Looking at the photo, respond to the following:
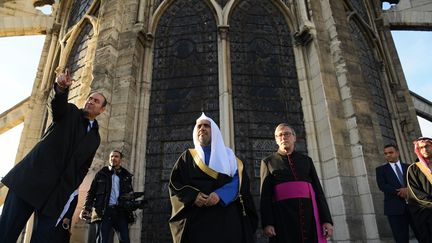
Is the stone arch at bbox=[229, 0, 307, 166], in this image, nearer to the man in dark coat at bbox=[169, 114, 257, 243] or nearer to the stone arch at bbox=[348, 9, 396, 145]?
the stone arch at bbox=[348, 9, 396, 145]

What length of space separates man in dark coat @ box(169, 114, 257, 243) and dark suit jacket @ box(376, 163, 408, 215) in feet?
7.71

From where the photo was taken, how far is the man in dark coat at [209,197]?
2.74 metres

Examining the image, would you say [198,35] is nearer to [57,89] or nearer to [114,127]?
[114,127]

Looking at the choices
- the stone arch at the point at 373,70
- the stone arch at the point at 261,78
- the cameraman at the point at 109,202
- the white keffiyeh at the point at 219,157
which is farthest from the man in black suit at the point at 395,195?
the stone arch at the point at 373,70

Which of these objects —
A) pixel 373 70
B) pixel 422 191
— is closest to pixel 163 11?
pixel 373 70

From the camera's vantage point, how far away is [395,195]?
4.32 meters

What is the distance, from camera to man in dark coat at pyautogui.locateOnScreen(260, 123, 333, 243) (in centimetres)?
305

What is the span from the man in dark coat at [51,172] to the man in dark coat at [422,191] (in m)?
3.50

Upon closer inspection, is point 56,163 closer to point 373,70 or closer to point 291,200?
point 291,200

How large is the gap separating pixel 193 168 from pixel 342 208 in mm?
3822

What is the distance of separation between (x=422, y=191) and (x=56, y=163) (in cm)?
378

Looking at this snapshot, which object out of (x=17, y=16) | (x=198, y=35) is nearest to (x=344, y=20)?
(x=198, y=35)

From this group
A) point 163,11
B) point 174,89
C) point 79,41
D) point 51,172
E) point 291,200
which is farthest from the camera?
point 79,41

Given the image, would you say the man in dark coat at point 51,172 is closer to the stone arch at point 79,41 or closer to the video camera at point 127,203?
the video camera at point 127,203
